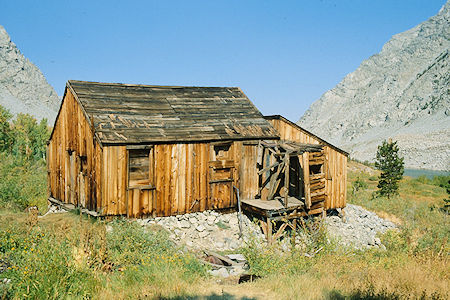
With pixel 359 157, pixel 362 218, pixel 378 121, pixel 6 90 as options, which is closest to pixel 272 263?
pixel 362 218

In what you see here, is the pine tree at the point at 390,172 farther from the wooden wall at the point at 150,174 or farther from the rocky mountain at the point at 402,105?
the rocky mountain at the point at 402,105

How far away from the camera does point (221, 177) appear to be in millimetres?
13820

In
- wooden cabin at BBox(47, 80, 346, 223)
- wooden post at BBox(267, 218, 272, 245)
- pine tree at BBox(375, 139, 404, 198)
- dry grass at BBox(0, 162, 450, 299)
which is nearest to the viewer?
dry grass at BBox(0, 162, 450, 299)

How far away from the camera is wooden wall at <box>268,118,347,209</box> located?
15.2 m

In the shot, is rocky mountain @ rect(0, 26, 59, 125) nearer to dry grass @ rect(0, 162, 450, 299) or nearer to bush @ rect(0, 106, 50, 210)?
bush @ rect(0, 106, 50, 210)

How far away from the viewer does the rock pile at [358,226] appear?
1493 centimetres

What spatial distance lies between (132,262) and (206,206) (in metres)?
5.39

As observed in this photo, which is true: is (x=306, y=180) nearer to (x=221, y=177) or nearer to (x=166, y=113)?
(x=221, y=177)

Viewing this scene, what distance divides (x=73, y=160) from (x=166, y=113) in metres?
3.83

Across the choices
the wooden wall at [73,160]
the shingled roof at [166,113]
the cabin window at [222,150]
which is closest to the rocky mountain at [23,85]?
the wooden wall at [73,160]

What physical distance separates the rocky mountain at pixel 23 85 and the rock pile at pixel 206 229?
273 feet

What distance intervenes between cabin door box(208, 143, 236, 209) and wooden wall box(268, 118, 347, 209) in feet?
9.64

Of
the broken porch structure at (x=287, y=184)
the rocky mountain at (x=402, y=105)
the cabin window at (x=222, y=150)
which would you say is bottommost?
the broken porch structure at (x=287, y=184)

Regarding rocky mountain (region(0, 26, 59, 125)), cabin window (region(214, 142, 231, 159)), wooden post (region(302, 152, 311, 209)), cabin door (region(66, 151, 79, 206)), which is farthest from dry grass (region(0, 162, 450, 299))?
rocky mountain (region(0, 26, 59, 125))
